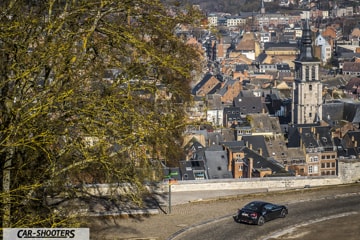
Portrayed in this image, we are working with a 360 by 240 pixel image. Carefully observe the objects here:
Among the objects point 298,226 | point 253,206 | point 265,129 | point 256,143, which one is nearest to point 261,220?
point 253,206

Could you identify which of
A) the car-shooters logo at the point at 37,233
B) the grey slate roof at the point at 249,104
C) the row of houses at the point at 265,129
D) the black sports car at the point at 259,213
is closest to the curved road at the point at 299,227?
the black sports car at the point at 259,213

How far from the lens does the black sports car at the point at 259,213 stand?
543 inches

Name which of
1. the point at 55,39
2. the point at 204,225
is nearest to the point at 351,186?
the point at 204,225

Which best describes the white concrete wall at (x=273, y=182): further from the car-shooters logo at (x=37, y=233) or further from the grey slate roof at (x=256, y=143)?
the grey slate roof at (x=256, y=143)

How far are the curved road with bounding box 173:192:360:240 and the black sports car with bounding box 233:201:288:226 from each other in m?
0.10

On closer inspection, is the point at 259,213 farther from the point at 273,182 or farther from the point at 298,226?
the point at 273,182

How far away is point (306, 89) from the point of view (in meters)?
60.9

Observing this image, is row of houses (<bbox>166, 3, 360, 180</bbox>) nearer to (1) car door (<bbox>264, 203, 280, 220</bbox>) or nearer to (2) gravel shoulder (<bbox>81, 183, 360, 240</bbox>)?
(2) gravel shoulder (<bbox>81, 183, 360, 240</bbox>)

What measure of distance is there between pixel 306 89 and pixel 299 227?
48313 millimetres

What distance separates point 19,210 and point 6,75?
162cm

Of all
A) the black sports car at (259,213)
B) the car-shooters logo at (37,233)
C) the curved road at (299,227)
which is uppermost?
the car-shooters logo at (37,233)

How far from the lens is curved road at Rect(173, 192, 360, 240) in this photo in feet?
42.8

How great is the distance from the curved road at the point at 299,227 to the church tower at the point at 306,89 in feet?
145

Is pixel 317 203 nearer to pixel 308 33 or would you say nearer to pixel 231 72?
pixel 308 33
